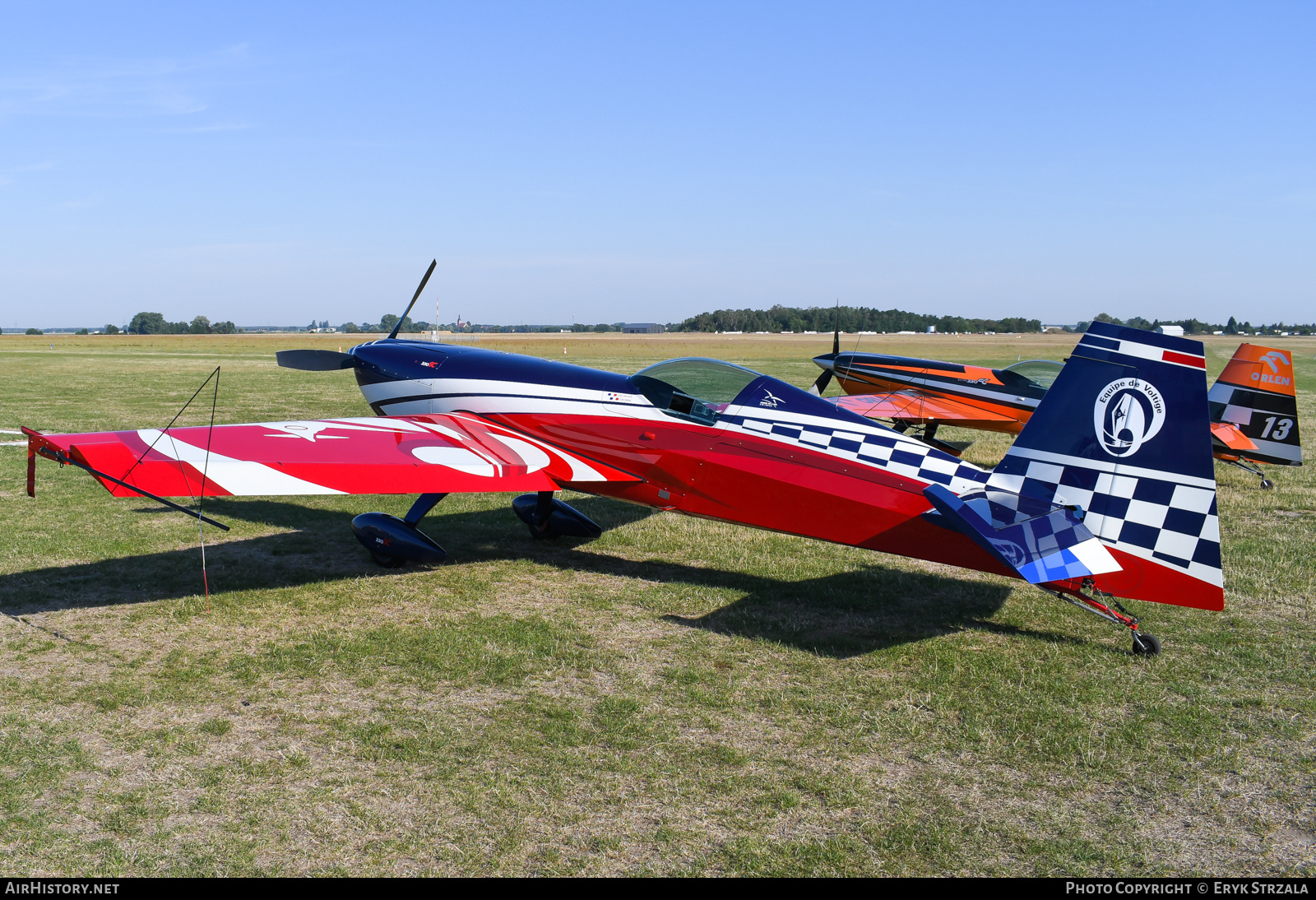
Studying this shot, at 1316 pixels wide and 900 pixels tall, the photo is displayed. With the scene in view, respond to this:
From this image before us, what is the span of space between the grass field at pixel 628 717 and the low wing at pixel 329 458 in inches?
35.0

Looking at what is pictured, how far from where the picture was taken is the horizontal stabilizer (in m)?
5.03

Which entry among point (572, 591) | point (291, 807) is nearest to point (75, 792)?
point (291, 807)

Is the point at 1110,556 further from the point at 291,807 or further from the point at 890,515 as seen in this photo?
the point at 291,807

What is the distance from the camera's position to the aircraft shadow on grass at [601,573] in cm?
611

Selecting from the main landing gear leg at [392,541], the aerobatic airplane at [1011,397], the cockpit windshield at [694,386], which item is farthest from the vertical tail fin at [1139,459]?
the aerobatic airplane at [1011,397]

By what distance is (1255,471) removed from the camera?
483 inches

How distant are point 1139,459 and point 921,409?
967 centimetres

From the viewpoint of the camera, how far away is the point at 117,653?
17.8 feet

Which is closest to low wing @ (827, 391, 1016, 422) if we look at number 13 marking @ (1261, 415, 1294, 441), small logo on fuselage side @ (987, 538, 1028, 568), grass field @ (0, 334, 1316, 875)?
number 13 marking @ (1261, 415, 1294, 441)

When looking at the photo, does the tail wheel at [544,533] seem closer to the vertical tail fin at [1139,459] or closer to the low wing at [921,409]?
the vertical tail fin at [1139,459]

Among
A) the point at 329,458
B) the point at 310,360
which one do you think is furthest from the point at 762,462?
the point at 310,360

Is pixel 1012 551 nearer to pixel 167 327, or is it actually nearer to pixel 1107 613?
pixel 1107 613

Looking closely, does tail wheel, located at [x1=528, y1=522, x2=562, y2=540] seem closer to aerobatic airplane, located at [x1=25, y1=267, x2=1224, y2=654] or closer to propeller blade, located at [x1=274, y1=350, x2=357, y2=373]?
aerobatic airplane, located at [x1=25, y1=267, x2=1224, y2=654]
